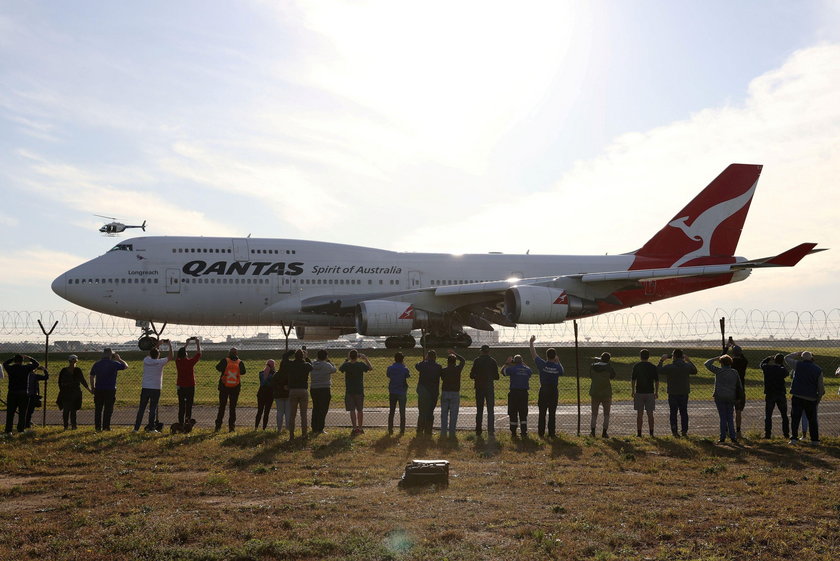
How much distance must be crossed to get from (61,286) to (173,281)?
4.52 meters

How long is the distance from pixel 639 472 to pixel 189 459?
21.3ft

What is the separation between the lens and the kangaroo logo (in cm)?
3828

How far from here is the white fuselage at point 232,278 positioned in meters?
32.2

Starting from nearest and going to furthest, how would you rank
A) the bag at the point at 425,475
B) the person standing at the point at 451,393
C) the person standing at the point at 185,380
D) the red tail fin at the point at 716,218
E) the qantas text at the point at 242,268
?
the bag at the point at 425,475 < the person standing at the point at 451,393 < the person standing at the point at 185,380 < the qantas text at the point at 242,268 < the red tail fin at the point at 716,218

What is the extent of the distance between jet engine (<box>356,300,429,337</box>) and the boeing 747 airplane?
0.14 feet

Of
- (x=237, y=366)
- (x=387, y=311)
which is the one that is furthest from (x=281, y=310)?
(x=237, y=366)

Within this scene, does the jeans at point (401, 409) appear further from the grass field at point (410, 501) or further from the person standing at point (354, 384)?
the grass field at point (410, 501)

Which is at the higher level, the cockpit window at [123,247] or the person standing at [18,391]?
the cockpit window at [123,247]

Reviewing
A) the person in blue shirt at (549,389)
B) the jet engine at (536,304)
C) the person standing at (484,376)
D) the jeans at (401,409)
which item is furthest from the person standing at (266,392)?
the jet engine at (536,304)

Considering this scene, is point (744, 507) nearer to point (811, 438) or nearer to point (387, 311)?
→ point (811, 438)

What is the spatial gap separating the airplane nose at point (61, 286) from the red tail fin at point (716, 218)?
27.9m

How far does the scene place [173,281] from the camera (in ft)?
106

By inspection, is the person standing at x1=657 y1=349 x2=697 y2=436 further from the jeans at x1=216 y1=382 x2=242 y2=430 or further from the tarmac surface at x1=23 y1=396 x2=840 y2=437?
the jeans at x1=216 y1=382 x2=242 y2=430

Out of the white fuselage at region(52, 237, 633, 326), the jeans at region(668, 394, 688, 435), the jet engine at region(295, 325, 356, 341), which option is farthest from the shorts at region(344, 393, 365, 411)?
the jet engine at region(295, 325, 356, 341)
